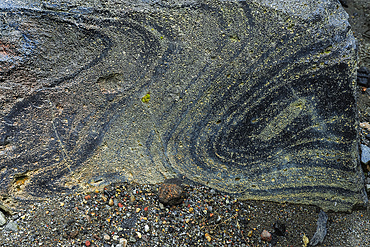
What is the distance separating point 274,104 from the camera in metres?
1.46

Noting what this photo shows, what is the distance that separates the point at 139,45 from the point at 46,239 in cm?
101

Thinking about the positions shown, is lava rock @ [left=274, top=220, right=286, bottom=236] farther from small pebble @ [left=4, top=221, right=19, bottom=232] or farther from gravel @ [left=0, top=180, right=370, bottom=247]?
small pebble @ [left=4, top=221, right=19, bottom=232]

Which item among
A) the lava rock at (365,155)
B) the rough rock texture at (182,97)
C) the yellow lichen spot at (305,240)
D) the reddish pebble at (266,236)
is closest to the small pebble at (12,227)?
the rough rock texture at (182,97)

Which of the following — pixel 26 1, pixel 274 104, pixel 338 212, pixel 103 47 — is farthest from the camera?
pixel 338 212

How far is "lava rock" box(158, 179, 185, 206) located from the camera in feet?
5.04

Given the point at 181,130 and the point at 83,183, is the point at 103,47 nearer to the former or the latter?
the point at 181,130

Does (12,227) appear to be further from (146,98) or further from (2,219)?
(146,98)

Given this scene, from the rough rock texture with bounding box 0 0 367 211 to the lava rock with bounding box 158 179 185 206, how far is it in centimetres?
9

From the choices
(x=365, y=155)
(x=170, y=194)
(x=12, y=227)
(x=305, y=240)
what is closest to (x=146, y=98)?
(x=170, y=194)

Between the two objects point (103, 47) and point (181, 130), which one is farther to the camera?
point (181, 130)

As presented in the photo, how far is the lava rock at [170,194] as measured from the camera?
60.4 inches

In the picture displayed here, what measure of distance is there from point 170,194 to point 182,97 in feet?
1.65

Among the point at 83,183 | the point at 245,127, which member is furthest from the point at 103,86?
the point at 245,127

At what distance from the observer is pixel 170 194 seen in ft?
5.04
